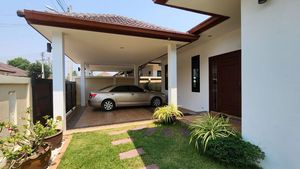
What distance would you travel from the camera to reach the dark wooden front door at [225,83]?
5035mm

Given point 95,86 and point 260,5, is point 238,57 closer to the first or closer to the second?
point 260,5

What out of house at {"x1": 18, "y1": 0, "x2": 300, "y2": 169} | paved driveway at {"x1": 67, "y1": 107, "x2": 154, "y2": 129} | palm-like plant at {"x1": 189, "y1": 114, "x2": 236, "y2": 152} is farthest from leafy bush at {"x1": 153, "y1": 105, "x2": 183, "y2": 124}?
palm-like plant at {"x1": 189, "y1": 114, "x2": 236, "y2": 152}

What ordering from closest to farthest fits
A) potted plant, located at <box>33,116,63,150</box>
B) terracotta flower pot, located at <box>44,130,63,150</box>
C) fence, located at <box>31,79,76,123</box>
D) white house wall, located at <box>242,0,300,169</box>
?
white house wall, located at <box>242,0,300,169</box> → potted plant, located at <box>33,116,63,150</box> → terracotta flower pot, located at <box>44,130,63,150</box> → fence, located at <box>31,79,76,123</box>

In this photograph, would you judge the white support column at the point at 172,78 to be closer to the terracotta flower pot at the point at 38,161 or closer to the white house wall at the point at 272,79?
the white house wall at the point at 272,79

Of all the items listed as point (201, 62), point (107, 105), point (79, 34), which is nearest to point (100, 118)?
point (107, 105)

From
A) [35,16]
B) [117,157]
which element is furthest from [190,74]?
[35,16]

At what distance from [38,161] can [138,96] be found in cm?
607

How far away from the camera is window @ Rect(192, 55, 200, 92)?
23.0 feet

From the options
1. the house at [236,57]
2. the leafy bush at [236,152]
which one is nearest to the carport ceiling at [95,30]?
the house at [236,57]

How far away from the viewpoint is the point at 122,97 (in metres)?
8.16

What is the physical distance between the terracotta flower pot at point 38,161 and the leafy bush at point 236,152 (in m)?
2.88

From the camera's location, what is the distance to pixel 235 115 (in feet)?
16.6

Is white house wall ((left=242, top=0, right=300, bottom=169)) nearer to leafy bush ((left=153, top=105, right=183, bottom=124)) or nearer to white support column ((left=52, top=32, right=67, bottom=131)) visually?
leafy bush ((left=153, top=105, right=183, bottom=124))

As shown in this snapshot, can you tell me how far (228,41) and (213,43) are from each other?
2.47ft
